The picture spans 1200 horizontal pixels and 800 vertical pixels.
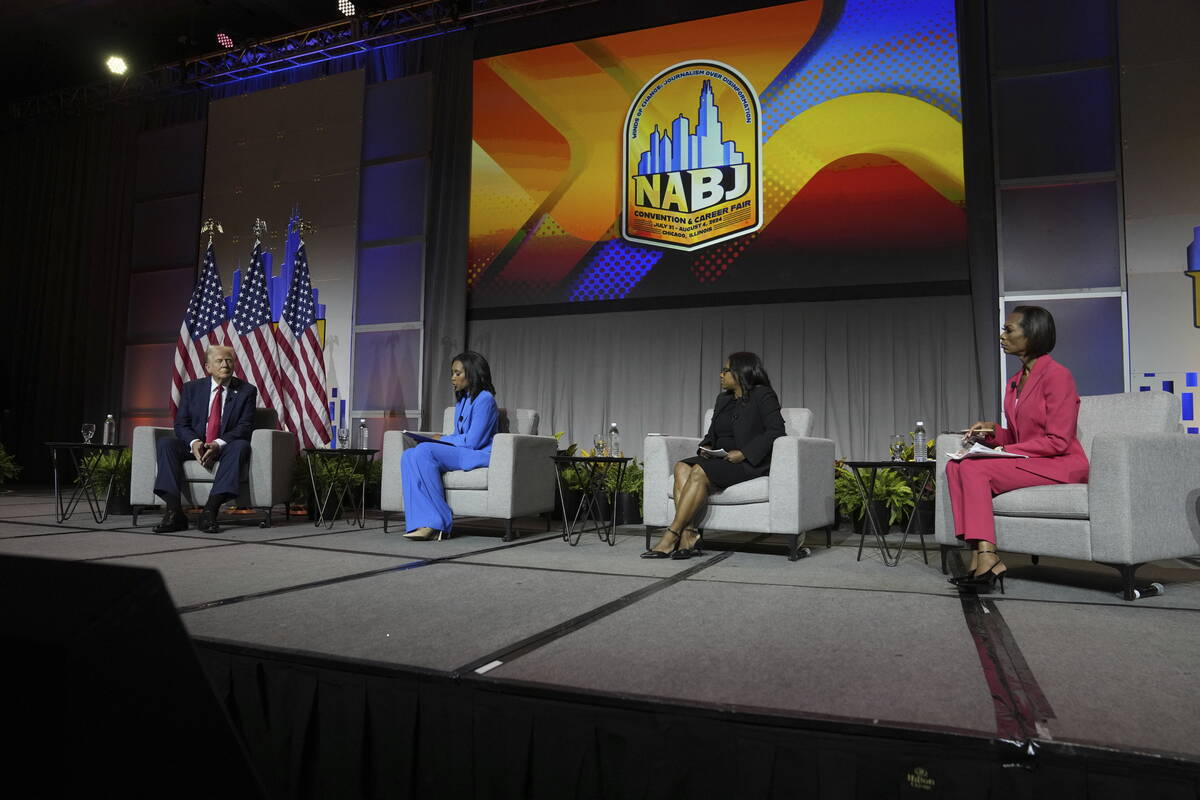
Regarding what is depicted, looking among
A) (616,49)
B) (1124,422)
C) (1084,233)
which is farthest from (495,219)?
(1124,422)

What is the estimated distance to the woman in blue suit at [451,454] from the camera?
176 inches

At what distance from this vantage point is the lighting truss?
7121 mm

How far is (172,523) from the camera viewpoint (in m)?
4.68

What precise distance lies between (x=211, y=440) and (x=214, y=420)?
136 millimetres

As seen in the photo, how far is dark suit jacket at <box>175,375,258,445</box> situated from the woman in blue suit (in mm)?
1209

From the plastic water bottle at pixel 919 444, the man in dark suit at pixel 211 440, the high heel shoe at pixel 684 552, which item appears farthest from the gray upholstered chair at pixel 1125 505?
the man in dark suit at pixel 211 440

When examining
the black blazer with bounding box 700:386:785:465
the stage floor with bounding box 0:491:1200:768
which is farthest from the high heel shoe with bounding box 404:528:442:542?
the black blazer with bounding box 700:386:785:465

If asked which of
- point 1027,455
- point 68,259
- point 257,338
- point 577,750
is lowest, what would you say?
point 577,750

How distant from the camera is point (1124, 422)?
10.6ft

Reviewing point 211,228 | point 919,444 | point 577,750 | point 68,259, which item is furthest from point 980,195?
point 68,259

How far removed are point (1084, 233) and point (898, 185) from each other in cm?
134

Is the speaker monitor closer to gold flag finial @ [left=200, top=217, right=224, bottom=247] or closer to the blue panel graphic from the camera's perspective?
the blue panel graphic

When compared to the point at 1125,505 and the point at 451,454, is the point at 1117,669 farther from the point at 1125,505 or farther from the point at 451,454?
the point at 451,454

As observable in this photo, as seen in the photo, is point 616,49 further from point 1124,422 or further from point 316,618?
point 316,618
